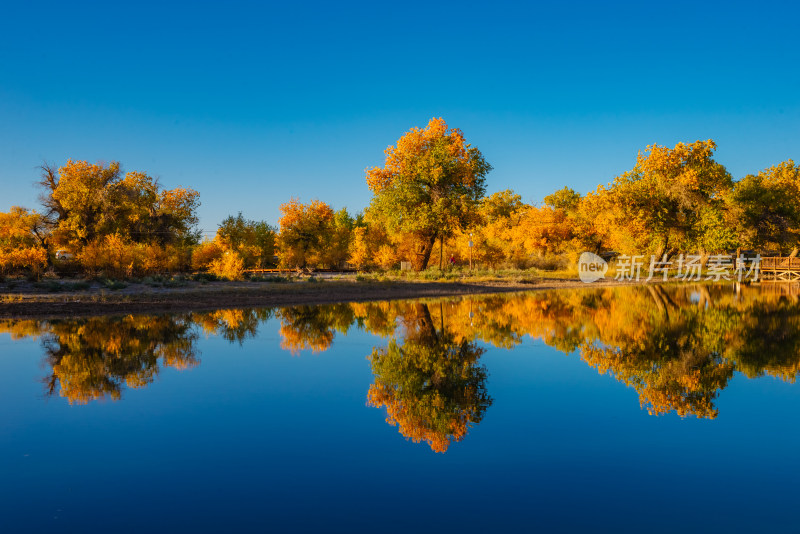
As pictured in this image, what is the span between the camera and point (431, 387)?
28.1 ft

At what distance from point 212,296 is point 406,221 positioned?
60.6 ft

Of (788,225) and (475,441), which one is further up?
(788,225)

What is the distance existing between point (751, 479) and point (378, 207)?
3735 centimetres

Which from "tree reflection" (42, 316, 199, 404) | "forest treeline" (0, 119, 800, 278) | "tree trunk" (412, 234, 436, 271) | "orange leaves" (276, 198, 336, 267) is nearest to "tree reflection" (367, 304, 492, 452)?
"tree reflection" (42, 316, 199, 404)

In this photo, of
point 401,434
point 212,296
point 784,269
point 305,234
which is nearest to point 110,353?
point 401,434

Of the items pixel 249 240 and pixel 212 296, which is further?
pixel 249 240

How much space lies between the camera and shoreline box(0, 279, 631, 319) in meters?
20.1

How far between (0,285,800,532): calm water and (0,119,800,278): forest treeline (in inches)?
977

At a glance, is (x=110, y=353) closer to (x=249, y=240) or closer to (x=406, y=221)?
(x=406, y=221)

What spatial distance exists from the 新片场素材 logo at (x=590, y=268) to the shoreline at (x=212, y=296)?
692cm

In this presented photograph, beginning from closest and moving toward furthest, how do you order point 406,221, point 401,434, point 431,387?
point 401,434
point 431,387
point 406,221

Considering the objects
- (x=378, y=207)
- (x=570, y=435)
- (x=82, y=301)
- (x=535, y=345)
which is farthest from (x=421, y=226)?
(x=570, y=435)

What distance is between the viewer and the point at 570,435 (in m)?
6.54

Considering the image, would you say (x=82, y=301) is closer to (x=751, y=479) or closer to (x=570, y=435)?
(x=570, y=435)
